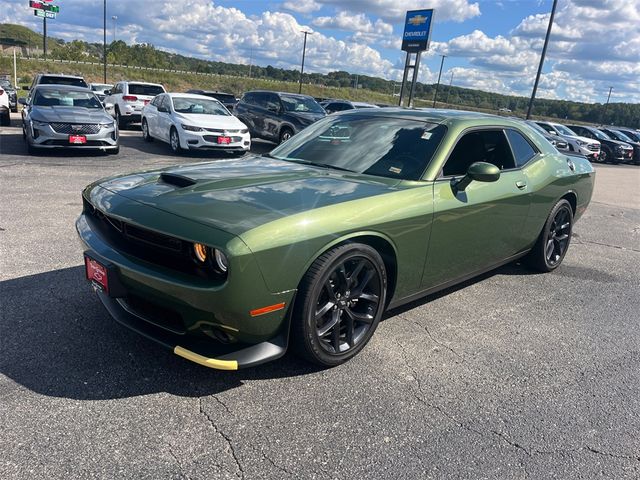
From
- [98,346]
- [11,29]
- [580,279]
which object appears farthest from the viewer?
[11,29]

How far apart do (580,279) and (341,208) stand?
3532 millimetres

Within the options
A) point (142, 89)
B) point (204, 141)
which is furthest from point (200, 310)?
point (142, 89)

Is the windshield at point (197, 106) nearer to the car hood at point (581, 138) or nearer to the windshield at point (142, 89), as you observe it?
the windshield at point (142, 89)

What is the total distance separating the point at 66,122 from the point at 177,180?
331 inches

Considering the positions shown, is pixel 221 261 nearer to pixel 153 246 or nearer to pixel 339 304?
pixel 153 246

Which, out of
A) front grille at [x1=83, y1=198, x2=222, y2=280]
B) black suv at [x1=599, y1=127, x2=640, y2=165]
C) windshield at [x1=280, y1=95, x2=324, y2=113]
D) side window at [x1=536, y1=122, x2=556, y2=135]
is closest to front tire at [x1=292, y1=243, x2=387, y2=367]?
front grille at [x1=83, y1=198, x2=222, y2=280]

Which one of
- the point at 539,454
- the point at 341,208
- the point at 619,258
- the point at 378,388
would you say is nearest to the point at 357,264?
the point at 341,208

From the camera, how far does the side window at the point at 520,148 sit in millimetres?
4527

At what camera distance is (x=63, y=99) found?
11.2m

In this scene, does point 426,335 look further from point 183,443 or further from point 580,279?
point 580,279

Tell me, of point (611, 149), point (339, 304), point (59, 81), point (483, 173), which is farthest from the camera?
point (611, 149)

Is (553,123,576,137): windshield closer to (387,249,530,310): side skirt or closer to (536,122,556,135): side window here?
(536,122,556,135): side window

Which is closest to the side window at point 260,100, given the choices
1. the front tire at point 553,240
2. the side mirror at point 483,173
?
the front tire at point 553,240

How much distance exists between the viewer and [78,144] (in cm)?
1041
